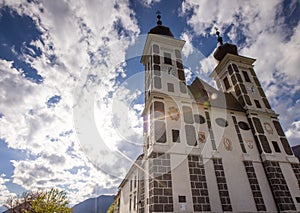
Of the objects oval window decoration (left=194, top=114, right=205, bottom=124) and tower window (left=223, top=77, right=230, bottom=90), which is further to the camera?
tower window (left=223, top=77, right=230, bottom=90)

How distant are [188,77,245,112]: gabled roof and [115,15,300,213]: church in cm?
8

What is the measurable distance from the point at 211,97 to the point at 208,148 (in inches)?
213

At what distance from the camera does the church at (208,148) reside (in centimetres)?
1100

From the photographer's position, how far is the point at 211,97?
54.9 feet

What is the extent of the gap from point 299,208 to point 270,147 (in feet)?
13.3

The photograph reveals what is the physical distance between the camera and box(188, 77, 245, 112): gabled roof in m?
15.8

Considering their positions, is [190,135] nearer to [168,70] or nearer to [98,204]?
[168,70]

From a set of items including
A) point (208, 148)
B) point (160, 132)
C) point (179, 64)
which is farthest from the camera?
point (179, 64)

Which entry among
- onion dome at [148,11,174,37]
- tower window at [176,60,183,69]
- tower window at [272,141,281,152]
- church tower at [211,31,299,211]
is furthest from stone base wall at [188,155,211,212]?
onion dome at [148,11,174,37]

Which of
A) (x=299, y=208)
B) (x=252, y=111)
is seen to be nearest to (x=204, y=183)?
(x=299, y=208)

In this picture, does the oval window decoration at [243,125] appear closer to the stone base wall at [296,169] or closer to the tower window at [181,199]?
the stone base wall at [296,169]

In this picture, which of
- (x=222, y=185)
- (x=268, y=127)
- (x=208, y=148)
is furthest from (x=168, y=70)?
(x=222, y=185)

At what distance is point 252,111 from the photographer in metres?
16.0

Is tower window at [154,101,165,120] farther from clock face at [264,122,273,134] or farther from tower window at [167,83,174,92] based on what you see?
clock face at [264,122,273,134]
